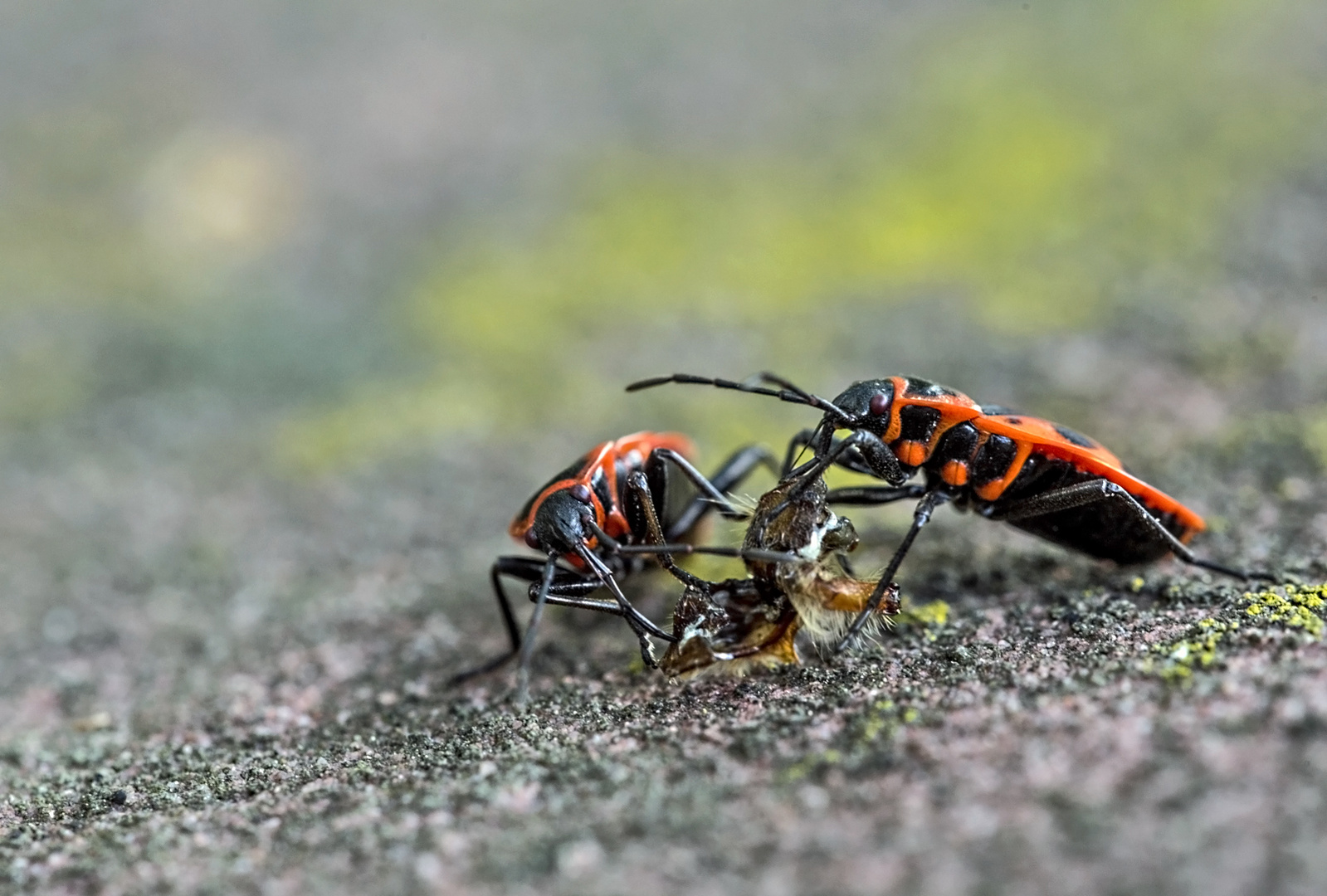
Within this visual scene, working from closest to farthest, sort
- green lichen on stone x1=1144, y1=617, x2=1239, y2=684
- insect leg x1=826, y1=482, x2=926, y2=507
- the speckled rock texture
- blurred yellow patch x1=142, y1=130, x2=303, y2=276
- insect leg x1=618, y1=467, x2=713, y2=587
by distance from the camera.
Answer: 1. the speckled rock texture
2. green lichen on stone x1=1144, y1=617, x2=1239, y2=684
3. insect leg x1=618, y1=467, x2=713, y2=587
4. insect leg x1=826, y1=482, x2=926, y2=507
5. blurred yellow patch x1=142, y1=130, x2=303, y2=276

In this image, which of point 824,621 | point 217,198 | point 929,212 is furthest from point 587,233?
point 824,621

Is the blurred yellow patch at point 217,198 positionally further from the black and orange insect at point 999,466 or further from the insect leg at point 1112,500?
the insect leg at point 1112,500

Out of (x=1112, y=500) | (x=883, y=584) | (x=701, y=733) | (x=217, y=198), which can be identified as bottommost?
(x=701, y=733)

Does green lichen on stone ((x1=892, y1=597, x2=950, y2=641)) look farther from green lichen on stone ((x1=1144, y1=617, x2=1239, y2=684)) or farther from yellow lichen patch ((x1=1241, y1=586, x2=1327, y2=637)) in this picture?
yellow lichen patch ((x1=1241, y1=586, x2=1327, y2=637))

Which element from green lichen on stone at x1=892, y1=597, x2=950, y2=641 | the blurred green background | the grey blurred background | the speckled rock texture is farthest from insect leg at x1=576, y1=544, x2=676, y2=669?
the blurred green background

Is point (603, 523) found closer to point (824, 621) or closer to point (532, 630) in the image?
point (532, 630)

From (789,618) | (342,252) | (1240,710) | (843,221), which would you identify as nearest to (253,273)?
(342,252)
